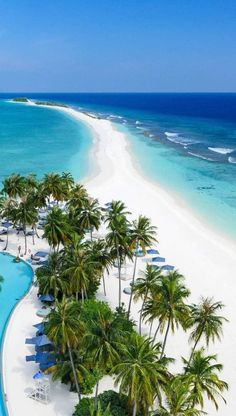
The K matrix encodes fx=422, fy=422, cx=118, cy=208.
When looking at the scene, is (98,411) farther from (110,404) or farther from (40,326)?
(40,326)

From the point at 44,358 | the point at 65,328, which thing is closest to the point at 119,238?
the point at 44,358

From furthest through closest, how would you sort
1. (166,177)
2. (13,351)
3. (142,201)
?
(166,177) < (142,201) < (13,351)

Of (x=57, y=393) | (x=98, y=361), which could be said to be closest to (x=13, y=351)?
(x=57, y=393)

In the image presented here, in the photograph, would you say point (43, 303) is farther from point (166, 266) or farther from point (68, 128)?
point (68, 128)

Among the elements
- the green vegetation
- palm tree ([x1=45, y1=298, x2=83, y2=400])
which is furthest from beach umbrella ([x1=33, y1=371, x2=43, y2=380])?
palm tree ([x1=45, y1=298, x2=83, y2=400])

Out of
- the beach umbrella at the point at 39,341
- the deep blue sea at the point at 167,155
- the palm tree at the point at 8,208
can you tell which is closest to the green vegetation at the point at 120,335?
the beach umbrella at the point at 39,341
